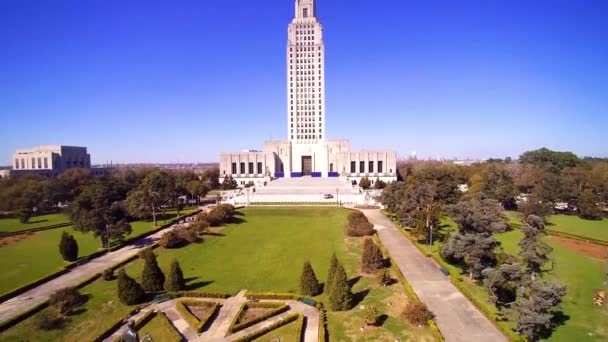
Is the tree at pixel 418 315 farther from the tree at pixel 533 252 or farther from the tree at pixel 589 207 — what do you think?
the tree at pixel 589 207

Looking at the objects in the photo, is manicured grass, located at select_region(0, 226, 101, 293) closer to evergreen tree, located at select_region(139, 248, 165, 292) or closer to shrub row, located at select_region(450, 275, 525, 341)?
evergreen tree, located at select_region(139, 248, 165, 292)

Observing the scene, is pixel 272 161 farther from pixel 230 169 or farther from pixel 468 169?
pixel 468 169

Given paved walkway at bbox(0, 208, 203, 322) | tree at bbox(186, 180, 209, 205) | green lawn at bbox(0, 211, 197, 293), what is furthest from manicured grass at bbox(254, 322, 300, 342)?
tree at bbox(186, 180, 209, 205)

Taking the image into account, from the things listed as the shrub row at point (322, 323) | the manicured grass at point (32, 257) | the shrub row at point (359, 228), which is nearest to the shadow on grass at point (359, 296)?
the shrub row at point (322, 323)

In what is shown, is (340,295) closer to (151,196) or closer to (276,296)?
(276,296)

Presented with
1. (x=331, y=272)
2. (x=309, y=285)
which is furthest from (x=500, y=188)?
(x=309, y=285)

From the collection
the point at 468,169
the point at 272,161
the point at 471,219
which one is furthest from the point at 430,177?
the point at 272,161
